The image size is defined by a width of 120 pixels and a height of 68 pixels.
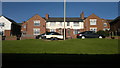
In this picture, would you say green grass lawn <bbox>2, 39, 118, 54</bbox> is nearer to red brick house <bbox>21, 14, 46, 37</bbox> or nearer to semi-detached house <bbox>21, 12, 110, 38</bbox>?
semi-detached house <bbox>21, 12, 110, 38</bbox>

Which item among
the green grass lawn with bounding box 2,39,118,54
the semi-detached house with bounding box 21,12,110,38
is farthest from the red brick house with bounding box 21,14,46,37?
the green grass lawn with bounding box 2,39,118,54

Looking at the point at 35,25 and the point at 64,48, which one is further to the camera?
the point at 35,25

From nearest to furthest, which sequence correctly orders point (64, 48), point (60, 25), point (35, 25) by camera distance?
1. point (64, 48)
2. point (35, 25)
3. point (60, 25)

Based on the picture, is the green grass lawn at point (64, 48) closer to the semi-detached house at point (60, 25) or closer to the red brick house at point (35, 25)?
the semi-detached house at point (60, 25)

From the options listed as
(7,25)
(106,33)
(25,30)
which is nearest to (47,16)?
(25,30)

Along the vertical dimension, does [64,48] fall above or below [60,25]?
below

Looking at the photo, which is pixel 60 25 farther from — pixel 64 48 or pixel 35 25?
pixel 64 48

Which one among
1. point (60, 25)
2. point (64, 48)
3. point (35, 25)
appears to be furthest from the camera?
point (60, 25)

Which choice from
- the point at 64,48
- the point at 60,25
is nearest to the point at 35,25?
the point at 60,25

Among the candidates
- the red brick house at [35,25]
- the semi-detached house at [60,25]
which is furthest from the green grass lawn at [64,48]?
the red brick house at [35,25]

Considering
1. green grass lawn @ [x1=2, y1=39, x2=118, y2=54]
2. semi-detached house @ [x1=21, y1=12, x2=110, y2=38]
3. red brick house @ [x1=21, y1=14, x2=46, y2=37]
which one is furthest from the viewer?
semi-detached house @ [x1=21, y1=12, x2=110, y2=38]
